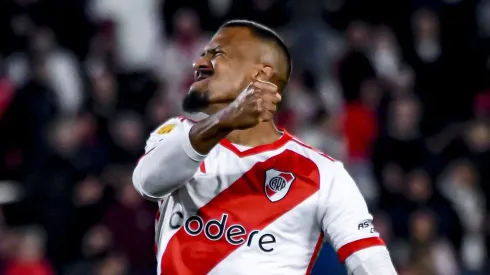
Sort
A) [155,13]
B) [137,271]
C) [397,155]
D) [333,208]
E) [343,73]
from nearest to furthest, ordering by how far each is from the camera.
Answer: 1. [333,208]
2. [137,271]
3. [397,155]
4. [343,73]
5. [155,13]

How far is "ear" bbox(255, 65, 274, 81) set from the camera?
442cm

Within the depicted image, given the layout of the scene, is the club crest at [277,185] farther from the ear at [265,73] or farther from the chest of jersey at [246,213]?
the ear at [265,73]

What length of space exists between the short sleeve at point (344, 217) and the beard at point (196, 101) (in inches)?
21.2

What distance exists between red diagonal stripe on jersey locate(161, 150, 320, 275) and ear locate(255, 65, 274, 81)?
0.35 m

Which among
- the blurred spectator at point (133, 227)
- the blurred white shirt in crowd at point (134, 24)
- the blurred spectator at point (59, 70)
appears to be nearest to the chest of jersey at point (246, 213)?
the blurred spectator at point (133, 227)

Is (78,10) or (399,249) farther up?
(78,10)

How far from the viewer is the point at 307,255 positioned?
4.32 m

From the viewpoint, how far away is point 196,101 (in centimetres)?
437

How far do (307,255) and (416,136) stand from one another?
22.4 feet

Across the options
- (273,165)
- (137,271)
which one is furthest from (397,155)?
(273,165)

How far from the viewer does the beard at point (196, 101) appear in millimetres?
4355

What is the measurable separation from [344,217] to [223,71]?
0.74m

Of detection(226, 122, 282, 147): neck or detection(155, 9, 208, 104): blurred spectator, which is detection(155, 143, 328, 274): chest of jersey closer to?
detection(226, 122, 282, 147): neck

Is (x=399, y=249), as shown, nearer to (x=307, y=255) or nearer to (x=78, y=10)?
(x=78, y=10)
